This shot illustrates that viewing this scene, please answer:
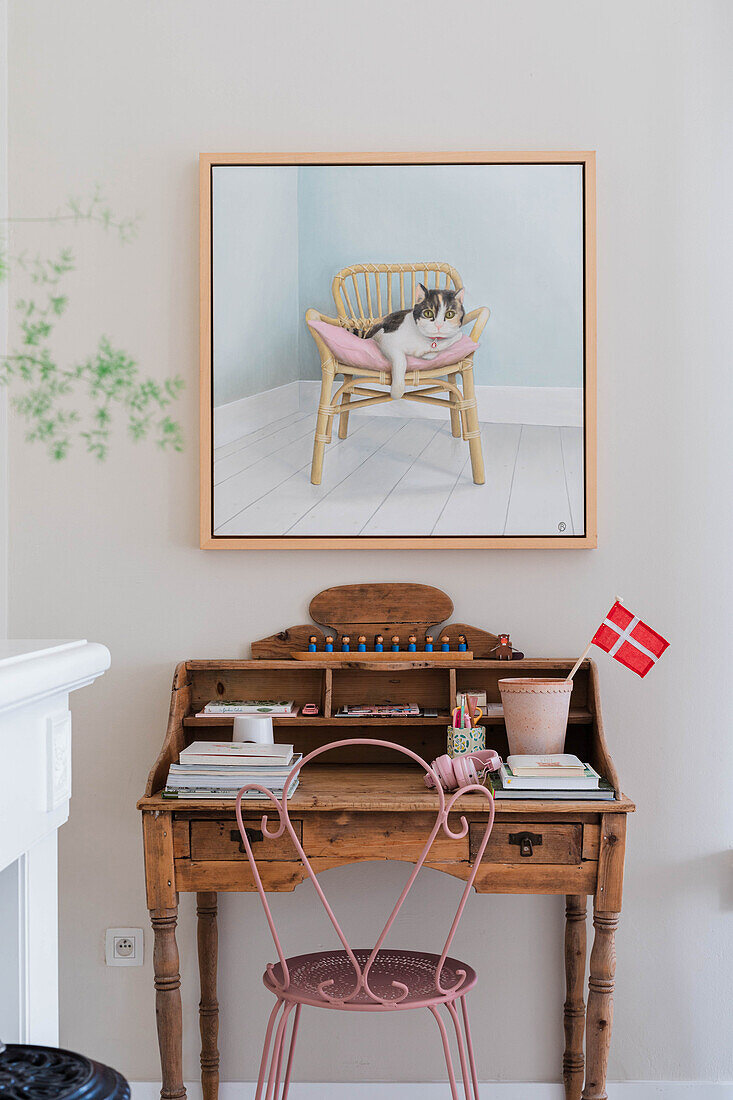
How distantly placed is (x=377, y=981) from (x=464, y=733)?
49cm

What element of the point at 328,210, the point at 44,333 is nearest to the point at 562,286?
the point at 328,210

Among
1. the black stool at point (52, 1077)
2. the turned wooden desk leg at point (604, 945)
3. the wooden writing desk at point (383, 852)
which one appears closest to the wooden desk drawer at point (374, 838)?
the wooden writing desk at point (383, 852)

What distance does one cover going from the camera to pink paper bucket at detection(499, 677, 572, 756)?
1953mm

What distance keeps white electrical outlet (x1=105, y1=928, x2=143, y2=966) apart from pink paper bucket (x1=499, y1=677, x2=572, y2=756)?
943mm

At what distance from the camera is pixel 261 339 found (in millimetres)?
2205

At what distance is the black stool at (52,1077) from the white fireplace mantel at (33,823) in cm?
19

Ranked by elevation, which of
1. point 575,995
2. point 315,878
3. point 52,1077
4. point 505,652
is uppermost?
point 505,652

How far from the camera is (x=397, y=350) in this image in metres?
2.20

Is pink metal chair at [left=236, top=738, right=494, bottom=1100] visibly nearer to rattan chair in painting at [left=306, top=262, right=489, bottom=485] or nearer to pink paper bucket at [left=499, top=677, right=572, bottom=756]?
pink paper bucket at [left=499, top=677, right=572, bottom=756]

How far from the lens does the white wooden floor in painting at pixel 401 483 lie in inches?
86.1

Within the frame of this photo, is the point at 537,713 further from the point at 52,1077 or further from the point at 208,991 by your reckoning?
the point at 52,1077

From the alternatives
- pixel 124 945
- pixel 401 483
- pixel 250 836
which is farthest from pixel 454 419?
pixel 124 945

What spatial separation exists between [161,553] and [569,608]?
2.98 ft

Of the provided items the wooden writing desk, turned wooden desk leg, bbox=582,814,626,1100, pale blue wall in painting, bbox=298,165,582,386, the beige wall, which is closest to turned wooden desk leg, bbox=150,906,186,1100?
the wooden writing desk
